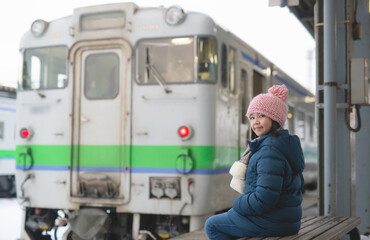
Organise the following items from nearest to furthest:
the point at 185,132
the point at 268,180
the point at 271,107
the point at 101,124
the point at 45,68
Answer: the point at 268,180 → the point at 271,107 → the point at 185,132 → the point at 101,124 → the point at 45,68

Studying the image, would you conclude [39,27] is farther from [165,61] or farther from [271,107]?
[271,107]

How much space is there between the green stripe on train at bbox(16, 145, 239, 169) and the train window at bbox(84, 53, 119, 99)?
2.17 feet

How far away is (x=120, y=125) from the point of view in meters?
6.19

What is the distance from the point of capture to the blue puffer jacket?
273cm

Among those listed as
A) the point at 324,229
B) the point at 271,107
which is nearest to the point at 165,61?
the point at 324,229

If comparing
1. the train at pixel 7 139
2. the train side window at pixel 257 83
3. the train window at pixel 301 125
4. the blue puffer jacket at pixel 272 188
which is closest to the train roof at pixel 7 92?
the train at pixel 7 139

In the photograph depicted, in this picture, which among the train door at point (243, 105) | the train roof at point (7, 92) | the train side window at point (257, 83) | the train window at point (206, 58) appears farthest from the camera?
the train roof at point (7, 92)

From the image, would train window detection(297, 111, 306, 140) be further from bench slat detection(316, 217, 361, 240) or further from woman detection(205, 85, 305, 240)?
woman detection(205, 85, 305, 240)

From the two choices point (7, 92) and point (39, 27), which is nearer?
point (39, 27)

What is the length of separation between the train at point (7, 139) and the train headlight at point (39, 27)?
27.5 ft

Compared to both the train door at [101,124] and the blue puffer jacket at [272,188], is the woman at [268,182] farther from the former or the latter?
the train door at [101,124]

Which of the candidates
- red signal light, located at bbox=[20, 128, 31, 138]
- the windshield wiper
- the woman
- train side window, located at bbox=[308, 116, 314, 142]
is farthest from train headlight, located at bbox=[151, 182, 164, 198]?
train side window, located at bbox=[308, 116, 314, 142]

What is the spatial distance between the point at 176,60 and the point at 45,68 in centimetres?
179

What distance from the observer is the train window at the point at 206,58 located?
5914 mm
